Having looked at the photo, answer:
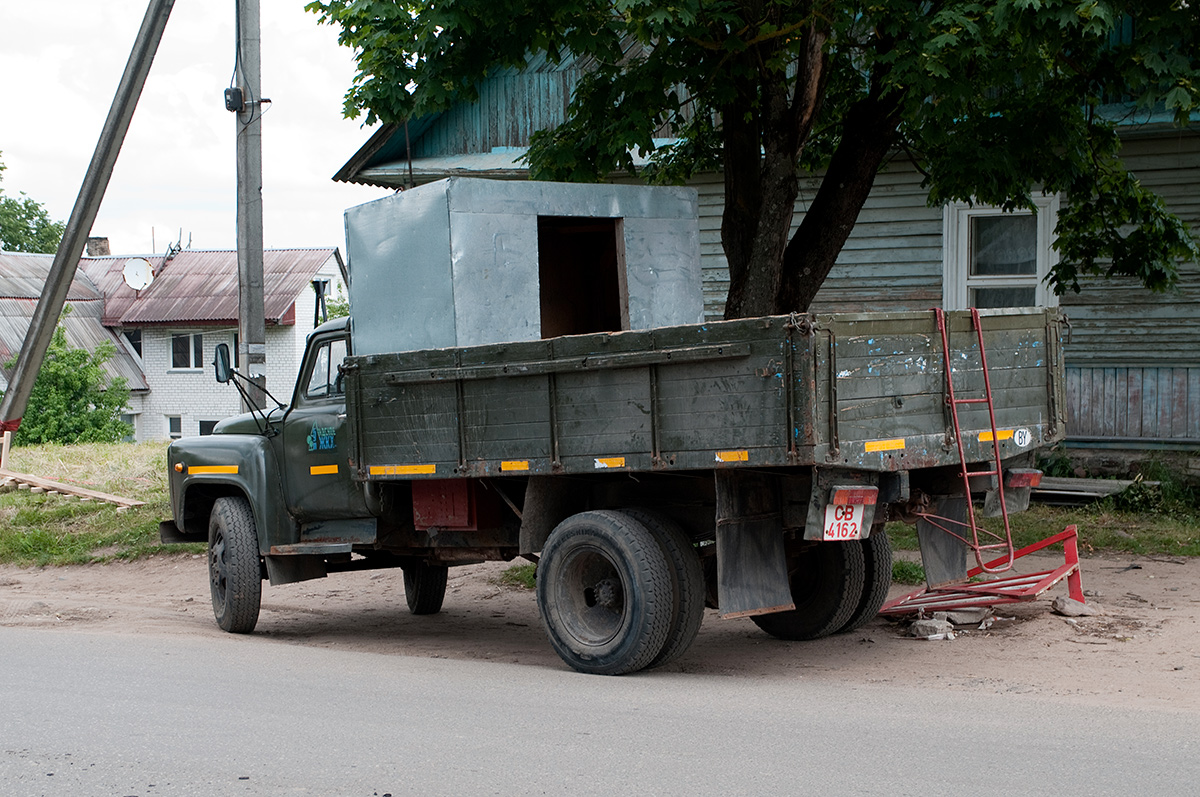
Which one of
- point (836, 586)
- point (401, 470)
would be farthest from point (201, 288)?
point (836, 586)

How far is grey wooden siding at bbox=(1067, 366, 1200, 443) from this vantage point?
1333 cm

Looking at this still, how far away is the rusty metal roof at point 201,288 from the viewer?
40.3 metres

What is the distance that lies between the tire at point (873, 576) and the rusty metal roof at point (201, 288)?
1333 inches

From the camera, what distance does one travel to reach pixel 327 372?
8820 millimetres

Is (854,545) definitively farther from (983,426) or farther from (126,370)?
(126,370)

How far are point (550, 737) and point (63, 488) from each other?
1313cm

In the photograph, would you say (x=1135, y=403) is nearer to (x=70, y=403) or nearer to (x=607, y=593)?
(x=607, y=593)

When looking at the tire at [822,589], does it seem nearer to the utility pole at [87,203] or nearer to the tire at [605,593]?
the tire at [605,593]

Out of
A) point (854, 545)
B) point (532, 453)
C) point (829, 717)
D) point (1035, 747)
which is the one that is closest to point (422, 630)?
point (532, 453)


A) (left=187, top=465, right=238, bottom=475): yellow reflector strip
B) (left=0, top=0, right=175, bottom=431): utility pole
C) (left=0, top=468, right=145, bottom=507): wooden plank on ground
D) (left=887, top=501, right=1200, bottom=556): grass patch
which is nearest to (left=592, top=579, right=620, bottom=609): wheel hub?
(left=187, top=465, right=238, bottom=475): yellow reflector strip

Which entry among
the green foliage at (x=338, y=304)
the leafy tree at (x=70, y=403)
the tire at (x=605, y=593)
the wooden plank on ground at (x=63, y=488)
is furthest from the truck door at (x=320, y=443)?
the green foliage at (x=338, y=304)

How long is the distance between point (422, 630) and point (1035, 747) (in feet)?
17.7

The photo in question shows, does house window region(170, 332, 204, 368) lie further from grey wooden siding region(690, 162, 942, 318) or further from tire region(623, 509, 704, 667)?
tire region(623, 509, 704, 667)

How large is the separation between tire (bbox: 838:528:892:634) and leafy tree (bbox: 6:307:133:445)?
1200 inches
